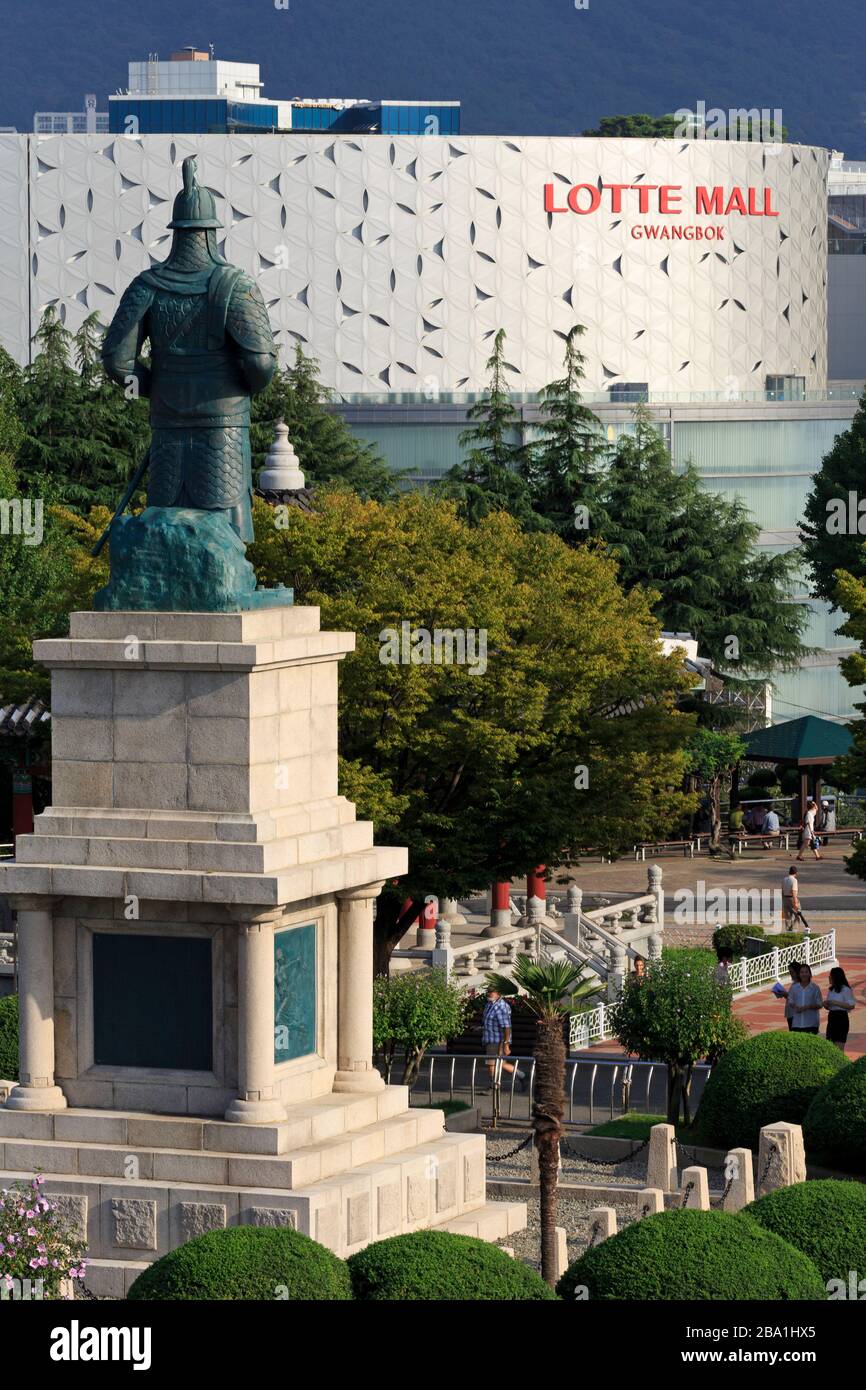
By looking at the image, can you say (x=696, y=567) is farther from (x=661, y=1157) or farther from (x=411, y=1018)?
(x=661, y=1157)

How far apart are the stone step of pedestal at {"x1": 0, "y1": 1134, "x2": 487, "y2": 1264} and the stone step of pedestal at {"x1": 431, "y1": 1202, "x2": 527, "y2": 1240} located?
463 mm

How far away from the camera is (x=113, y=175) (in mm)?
110562

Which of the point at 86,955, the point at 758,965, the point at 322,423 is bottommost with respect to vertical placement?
the point at 758,965

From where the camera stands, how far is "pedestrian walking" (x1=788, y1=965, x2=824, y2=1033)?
3450 cm

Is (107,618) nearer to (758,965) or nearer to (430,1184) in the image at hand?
(430,1184)

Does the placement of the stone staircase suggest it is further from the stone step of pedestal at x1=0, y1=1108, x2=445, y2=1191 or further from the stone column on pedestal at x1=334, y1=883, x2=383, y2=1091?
the stone column on pedestal at x1=334, y1=883, x2=383, y2=1091

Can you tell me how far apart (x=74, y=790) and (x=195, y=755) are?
1.27 meters

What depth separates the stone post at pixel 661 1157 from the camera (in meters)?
27.7

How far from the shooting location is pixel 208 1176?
23.2 metres

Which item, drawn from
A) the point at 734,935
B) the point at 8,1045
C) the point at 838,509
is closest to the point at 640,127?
the point at 838,509

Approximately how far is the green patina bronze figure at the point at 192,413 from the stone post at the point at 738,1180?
6.85 metres

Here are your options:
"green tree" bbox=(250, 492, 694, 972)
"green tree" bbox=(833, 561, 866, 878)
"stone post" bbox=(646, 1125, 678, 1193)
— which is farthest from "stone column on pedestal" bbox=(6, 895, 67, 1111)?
"green tree" bbox=(833, 561, 866, 878)

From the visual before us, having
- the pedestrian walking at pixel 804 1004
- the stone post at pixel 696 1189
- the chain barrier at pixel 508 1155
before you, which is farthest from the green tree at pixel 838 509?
the stone post at pixel 696 1189

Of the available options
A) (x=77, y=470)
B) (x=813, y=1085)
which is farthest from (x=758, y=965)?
(x=77, y=470)
